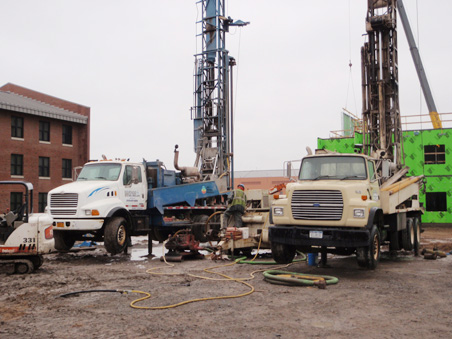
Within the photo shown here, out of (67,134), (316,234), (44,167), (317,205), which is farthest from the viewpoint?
(67,134)

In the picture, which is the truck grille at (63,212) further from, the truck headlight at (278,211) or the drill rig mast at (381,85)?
the drill rig mast at (381,85)

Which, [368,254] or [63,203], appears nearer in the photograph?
[368,254]

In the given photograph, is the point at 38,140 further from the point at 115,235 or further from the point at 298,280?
the point at 298,280

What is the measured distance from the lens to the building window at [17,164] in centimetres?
3469

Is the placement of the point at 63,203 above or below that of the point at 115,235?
above

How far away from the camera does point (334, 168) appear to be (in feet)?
36.9

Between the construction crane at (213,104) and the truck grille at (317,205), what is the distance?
11.3 metres

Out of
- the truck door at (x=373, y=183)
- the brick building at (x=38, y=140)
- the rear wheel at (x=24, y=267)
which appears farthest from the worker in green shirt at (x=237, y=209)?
the brick building at (x=38, y=140)

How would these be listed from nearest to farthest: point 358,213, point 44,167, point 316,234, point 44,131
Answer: point 358,213
point 316,234
point 44,167
point 44,131

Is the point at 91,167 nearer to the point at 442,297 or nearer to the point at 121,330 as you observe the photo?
the point at 121,330

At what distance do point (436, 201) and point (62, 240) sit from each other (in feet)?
77.0

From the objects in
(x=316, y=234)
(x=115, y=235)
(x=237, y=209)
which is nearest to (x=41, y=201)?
(x=115, y=235)

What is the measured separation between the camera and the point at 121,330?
6234mm

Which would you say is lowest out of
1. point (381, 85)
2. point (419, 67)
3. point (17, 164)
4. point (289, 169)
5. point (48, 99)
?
point (289, 169)
